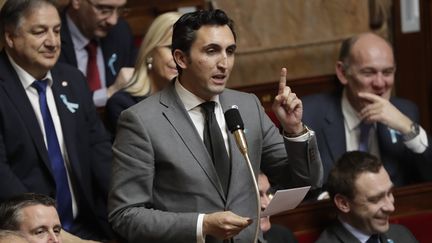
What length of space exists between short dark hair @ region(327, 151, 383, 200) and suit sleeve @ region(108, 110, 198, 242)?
83cm

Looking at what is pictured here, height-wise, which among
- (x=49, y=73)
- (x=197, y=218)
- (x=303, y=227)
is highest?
(x=49, y=73)

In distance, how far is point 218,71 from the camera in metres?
Answer: 2.17

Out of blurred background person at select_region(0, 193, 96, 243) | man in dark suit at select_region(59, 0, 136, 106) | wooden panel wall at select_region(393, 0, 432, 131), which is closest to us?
blurred background person at select_region(0, 193, 96, 243)

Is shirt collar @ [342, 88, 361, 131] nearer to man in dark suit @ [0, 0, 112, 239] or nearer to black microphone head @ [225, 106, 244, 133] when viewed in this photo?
man in dark suit @ [0, 0, 112, 239]

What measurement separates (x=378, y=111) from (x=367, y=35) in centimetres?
32

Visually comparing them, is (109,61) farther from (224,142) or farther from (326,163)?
(224,142)

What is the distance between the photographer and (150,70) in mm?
3109

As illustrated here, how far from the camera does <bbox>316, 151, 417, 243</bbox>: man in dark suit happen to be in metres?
2.84

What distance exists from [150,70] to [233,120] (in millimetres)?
1076

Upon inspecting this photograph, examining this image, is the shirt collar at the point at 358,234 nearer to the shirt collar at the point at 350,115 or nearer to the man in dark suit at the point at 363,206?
the man in dark suit at the point at 363,206

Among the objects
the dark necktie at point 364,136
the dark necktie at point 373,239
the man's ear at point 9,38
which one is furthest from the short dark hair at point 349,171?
the man's ear at point 9,38

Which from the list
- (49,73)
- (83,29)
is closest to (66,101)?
(49,73)

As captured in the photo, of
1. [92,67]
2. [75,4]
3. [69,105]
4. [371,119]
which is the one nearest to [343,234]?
[371,119]

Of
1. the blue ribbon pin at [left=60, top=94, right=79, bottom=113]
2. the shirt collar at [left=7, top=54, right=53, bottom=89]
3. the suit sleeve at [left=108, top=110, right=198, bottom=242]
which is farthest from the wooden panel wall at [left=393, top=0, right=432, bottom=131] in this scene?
the suit sleeve at [left=108, top=110, right=198, bottom=242]
